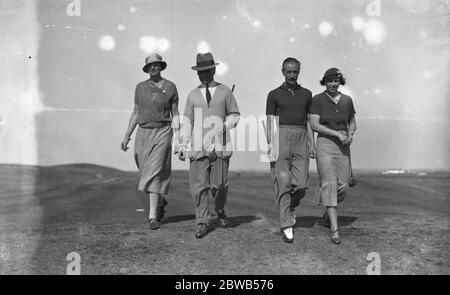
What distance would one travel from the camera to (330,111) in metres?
6.25

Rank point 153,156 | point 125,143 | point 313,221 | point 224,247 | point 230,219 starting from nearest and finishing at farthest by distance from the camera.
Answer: point 224,247 < point 153,156 < point 125,143 < point 313,221 < point 230,219

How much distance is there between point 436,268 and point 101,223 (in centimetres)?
492

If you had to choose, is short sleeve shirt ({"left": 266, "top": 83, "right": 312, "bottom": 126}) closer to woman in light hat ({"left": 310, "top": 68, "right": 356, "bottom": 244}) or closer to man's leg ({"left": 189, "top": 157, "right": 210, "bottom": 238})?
woman in light hat ({"left": 310, "top": 68, "right": 356, "bottom": 244})

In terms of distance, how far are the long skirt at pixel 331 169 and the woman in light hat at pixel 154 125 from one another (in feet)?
6.89

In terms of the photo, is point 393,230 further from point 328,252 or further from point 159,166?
point 159,166

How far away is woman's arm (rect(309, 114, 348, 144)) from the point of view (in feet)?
20.3

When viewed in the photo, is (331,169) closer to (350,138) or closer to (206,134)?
(350,138)

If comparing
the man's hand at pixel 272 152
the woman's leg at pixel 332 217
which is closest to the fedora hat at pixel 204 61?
the man's hand at pixel 272 152

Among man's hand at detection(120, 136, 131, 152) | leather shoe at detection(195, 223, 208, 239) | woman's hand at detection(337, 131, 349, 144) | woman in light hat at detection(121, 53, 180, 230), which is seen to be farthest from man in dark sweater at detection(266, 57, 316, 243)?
man's hand at detection(120, 136, 131, 152)

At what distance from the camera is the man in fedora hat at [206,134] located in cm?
633

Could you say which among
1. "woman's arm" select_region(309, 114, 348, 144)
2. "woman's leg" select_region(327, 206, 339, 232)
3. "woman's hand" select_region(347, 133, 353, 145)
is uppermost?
"woman's arm" select_region(309, 114, 348, 144)

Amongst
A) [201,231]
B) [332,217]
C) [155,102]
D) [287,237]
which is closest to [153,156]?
[155,102]

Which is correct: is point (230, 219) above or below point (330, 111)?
below

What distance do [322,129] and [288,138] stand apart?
464 millimetres
